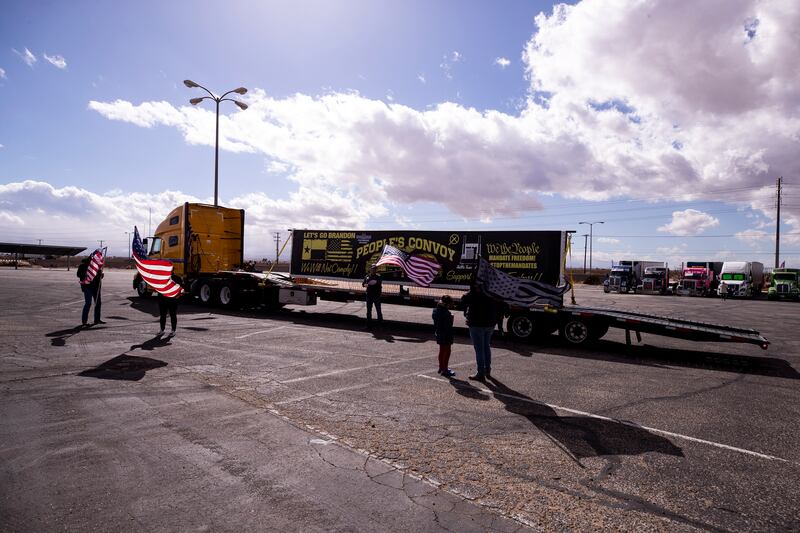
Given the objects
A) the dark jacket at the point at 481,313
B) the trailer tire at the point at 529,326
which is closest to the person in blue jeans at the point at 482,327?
the dark jacket at the point at 481,313

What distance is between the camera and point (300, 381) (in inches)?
305

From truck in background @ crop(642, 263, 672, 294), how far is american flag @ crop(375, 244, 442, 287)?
1438 inches

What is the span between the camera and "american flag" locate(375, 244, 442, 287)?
14938 mm

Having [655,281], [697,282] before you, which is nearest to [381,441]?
[697,282]

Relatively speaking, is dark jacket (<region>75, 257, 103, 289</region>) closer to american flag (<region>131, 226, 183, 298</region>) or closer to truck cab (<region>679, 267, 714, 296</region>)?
american flag (<region>131, 226, 183, 298</region>)

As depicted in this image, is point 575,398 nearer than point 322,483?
No

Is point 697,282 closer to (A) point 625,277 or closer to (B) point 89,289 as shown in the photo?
(A) point 625,277

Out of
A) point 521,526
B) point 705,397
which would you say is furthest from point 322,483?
point 705,397

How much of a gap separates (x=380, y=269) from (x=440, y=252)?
7.28ft

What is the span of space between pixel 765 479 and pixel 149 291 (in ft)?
72.2

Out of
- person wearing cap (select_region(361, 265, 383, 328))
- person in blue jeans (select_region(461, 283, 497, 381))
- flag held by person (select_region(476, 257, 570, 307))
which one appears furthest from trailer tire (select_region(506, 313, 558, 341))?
person in blue jeans (select_region(461, 283, 497, 381))

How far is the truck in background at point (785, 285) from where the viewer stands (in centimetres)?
3850

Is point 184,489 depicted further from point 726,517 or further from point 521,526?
point 726,517

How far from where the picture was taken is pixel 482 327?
332 inches
